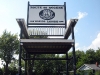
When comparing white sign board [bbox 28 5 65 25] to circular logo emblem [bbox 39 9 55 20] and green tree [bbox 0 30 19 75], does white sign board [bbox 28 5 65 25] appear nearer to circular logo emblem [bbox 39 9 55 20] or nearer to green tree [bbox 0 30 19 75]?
circular logo emblem [bbox 39 9 55 20]

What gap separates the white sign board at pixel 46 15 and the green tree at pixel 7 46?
78.4 ft

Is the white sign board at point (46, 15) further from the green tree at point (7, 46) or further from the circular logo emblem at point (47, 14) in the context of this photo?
the green tree at point (7, 46)

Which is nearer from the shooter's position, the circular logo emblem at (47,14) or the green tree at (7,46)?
the circular logo emblem at (47,14)

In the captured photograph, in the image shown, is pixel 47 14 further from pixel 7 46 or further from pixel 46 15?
pixel 7 46

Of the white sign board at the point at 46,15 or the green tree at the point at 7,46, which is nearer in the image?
the white sign board at the point at 46,15

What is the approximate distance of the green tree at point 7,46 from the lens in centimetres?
2881

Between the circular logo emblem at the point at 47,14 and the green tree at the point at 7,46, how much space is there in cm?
2407

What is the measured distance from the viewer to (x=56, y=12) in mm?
5688

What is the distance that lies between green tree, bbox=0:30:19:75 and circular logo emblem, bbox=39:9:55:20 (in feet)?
79.0

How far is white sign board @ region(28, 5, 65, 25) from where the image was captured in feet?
18.4

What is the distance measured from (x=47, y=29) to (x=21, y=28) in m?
1.64

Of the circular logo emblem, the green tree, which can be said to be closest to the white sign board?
the circular logo emblem

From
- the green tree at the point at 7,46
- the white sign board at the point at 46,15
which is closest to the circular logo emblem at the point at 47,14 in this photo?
the white sign board at the point at 46,15

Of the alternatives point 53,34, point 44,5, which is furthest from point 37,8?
point 53,34
